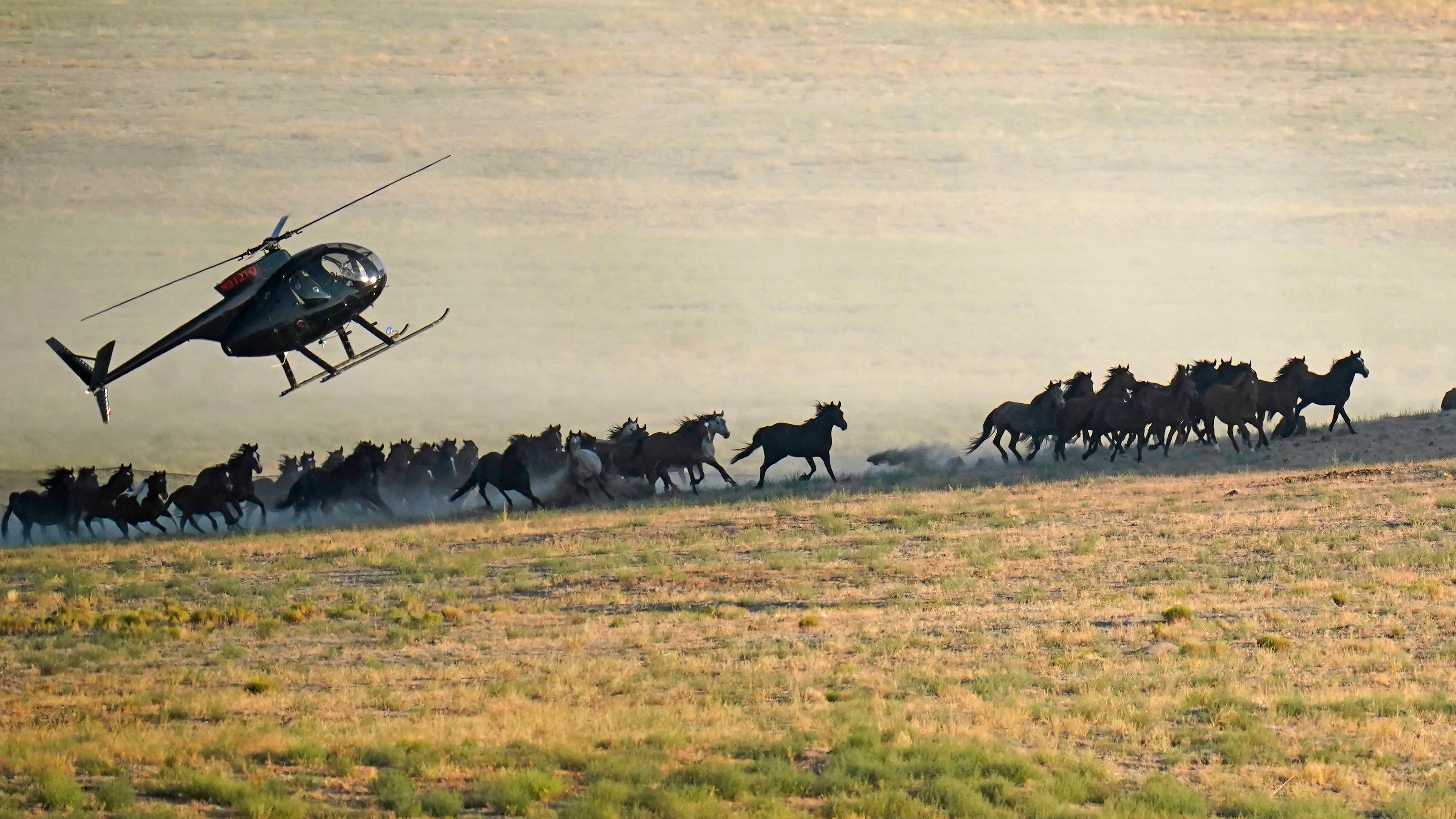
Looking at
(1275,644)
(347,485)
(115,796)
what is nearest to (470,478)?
(347,485)

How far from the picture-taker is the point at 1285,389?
4025 centimetres

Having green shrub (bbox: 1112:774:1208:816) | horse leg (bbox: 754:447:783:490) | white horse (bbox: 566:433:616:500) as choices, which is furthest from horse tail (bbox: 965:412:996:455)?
green shrub (bbox: 1112:774:1208:816)

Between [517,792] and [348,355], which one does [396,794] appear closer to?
[517,792]

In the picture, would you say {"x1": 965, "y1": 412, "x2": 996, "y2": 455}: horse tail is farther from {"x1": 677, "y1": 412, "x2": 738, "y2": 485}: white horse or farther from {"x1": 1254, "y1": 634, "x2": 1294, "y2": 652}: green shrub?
{"x1": 1254, "y1": 634, "x2": 1294, "y2": 652}: green shrub

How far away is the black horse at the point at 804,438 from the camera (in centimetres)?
3991

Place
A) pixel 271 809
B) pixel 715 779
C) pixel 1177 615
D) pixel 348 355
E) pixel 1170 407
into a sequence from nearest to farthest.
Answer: pixel 271 809, pixel 715 779, pixel 1177 615, pixel 348 355, pixel 1170 407

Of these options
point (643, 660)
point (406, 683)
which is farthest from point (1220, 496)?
point (406, 683)

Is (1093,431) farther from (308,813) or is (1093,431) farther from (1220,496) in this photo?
(308,813)

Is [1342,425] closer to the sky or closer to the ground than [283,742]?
closer to the sky

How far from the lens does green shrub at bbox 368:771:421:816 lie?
12.5m

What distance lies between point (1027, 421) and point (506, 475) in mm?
12871

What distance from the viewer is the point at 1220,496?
3241 cm

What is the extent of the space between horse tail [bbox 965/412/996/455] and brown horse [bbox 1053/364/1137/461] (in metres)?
1.78

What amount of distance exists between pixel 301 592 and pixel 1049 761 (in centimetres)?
1537
